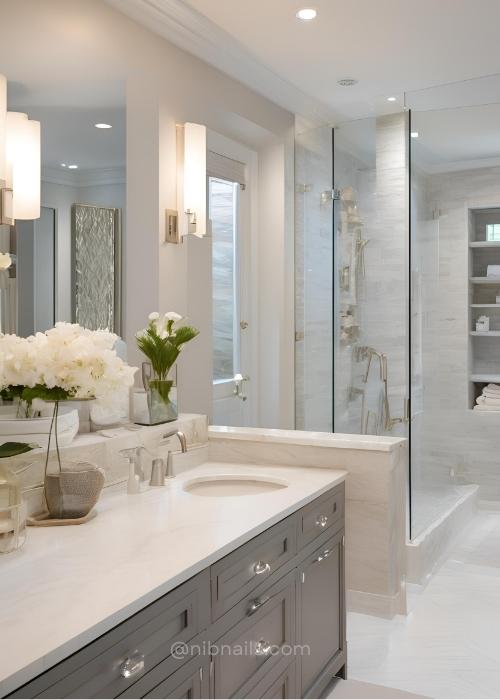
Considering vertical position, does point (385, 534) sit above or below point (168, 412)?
below

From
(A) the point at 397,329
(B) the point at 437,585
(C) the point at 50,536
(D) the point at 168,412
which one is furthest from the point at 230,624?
(A) the point at 397,329

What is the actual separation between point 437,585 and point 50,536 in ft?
7.15

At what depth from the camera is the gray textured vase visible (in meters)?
1.87

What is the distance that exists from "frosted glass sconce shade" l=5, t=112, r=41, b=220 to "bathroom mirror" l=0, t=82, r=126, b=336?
0.11 feet

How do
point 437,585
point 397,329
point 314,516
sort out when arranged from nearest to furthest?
point 314,516 → point 437,585 → point 397,329

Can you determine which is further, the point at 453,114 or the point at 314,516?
the point at 453,114

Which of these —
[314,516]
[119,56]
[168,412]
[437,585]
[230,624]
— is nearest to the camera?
[230,624]

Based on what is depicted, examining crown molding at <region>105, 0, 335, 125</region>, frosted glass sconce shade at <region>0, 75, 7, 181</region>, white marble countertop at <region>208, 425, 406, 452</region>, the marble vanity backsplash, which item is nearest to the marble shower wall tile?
crown molding at <region>105, 0, 335, 125</region>

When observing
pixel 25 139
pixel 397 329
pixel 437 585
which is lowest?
pixel 437 585

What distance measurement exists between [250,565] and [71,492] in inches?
20.0

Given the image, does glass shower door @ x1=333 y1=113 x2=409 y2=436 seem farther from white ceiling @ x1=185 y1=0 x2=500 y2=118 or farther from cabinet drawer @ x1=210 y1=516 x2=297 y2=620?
cabinet drawer @ x1=210 y1=516 x2=297 y2=620

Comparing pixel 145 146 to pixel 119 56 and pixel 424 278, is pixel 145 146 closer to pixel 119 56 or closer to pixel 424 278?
pixel 119 56

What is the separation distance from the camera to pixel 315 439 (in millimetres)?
2621

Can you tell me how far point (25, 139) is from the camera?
2307 mm
